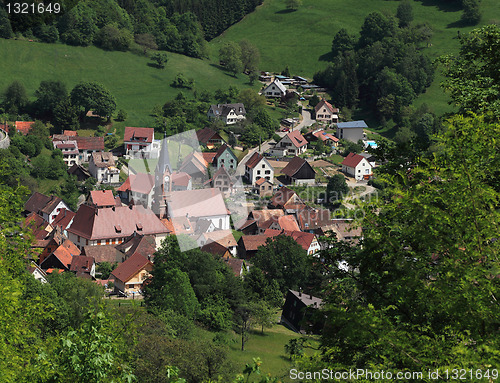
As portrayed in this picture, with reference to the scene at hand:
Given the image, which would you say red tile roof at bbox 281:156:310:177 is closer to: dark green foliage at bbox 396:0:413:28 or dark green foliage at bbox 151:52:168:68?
dark green foliage at bbox 151:52:168:68

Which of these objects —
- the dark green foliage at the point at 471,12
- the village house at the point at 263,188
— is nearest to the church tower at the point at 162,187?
the village house at the point at 263,188

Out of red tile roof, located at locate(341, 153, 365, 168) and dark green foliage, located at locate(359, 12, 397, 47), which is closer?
red tile roof, located at locate(341, 153, 365, 168)

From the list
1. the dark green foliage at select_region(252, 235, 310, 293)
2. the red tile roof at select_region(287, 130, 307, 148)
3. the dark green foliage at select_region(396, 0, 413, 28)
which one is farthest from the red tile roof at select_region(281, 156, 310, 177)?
the dark green foliage at select_region(396, 0, 413, 28)

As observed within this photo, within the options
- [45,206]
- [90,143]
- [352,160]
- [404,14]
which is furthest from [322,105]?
[45,206]

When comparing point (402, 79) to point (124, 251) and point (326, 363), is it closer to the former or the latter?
point (124, 251)

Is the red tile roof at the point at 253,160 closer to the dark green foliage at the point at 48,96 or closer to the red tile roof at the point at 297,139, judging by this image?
the red tile roof at the point at 297,139
